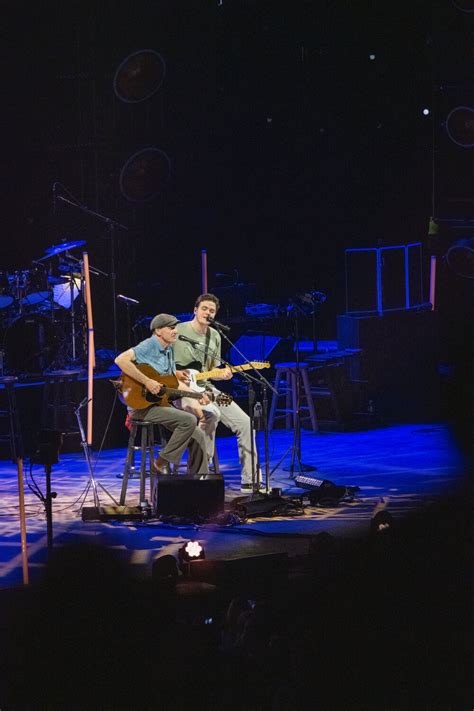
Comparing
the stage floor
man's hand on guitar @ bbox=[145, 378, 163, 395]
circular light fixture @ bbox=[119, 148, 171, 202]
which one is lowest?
the stage floor

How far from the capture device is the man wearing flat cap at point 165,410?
8609mm

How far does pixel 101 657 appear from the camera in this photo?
437 centimetres

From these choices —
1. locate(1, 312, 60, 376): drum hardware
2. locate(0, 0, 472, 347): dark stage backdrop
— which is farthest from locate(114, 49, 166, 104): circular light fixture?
locate(1, 312, 60, 376): drum hardware

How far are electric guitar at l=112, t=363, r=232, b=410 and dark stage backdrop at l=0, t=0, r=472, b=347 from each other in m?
5.14

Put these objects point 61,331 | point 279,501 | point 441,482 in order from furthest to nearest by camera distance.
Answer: point 61,331 < point 441,482 < point 279,501

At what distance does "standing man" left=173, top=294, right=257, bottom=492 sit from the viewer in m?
9.23

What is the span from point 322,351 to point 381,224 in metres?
2.52

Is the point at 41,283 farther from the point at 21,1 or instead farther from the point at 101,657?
the point at 101,657

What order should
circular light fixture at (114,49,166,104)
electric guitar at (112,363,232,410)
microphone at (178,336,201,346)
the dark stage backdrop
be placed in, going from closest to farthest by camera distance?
1. electric guitar at (112,363,232,410)
2. microphone at (178,336,201,346)
3. circular light fixture at (114,49,166,104)
4. the dark stage backdrop

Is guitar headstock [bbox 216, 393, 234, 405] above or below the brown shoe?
above

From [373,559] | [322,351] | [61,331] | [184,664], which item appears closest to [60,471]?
[61,331]

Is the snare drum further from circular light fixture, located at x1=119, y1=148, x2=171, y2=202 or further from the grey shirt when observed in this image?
the grey shirt

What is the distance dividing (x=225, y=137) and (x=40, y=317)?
13.0ft

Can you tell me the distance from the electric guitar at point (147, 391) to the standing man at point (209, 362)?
0.32 m
